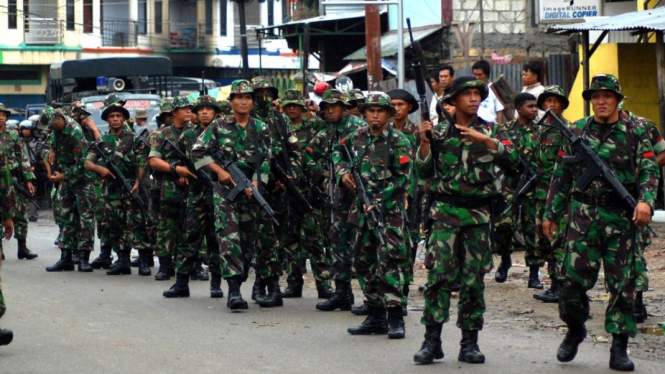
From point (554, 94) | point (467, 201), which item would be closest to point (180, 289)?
point (554, 94)

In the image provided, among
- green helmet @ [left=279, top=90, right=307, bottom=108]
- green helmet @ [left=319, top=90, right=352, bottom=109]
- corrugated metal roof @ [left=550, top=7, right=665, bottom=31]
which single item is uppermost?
corrugated metal roof @ [left=550, top=7, right=665, bottom=31]

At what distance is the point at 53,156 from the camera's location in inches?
585

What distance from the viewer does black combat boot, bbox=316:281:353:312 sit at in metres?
10.9

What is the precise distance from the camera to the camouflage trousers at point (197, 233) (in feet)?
38.7

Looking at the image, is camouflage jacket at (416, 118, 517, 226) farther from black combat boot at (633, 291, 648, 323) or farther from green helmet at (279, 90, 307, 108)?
green helmet at (279, 90, 307, 108)

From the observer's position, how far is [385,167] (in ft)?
31.0

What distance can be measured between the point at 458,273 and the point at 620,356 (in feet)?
3.81

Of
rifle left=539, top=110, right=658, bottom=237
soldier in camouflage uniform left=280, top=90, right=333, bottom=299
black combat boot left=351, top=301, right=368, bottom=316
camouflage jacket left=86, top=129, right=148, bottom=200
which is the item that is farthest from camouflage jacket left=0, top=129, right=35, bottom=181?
rifle left=539, top=110, right=658, bottom=237

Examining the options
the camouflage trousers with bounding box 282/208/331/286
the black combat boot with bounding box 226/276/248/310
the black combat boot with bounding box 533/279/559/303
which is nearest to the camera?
the black combat boot with bounding box 226/276/248/310

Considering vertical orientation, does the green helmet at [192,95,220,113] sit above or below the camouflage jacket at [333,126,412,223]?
above

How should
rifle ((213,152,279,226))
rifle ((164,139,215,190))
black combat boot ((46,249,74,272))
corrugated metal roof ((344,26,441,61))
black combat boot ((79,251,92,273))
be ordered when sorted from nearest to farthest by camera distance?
rifle ((213,152,279,226)) → rifle ((164,139,215,190)) → black combat boot ((79,251,92,273)) → black combat boot ((46,249,74,272)) → corrugated metal roof ((344,26,441,61))

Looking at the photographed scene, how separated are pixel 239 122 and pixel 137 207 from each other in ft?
11.7

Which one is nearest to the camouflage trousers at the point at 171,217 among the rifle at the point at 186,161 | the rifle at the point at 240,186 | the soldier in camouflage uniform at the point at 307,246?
the rifle at the point at 186,161

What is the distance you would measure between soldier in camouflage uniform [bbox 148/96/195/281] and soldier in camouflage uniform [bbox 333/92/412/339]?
3.08 metres
